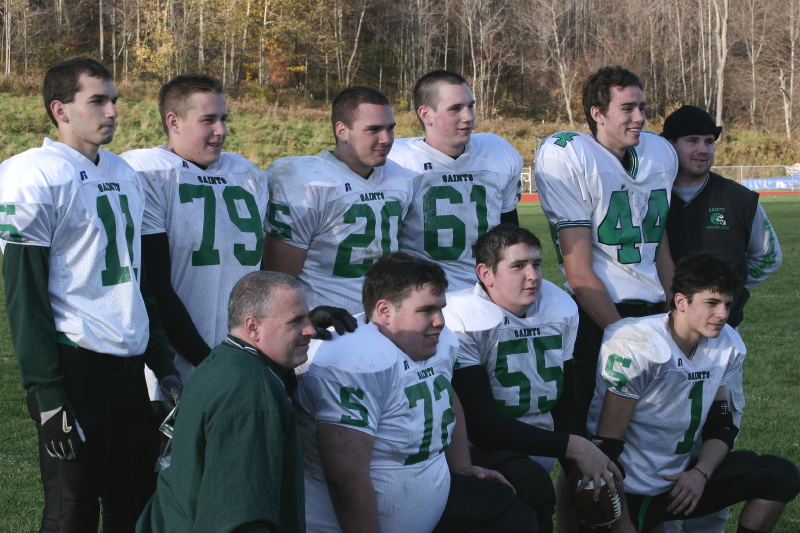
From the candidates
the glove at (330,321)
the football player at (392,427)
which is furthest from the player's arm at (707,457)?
the glove at (330,321)

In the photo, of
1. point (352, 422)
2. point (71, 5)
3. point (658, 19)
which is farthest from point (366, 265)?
point (658, 19)

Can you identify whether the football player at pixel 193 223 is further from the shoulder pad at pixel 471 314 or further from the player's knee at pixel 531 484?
the player's knee at pixel 531 484

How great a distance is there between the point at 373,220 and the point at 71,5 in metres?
51.6

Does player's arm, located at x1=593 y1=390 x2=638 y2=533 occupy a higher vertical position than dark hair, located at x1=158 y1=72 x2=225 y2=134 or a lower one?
lower

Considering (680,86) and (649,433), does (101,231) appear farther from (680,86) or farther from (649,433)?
(680,86)

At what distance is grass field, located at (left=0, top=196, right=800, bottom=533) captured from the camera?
397 centimetres

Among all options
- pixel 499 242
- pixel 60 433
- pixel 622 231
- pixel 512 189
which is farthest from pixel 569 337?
pixel 60 433

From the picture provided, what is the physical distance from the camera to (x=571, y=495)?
9.97 ft

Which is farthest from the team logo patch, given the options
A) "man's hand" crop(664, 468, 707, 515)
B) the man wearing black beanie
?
"man's hand" crop(664, 468, 707, 515)

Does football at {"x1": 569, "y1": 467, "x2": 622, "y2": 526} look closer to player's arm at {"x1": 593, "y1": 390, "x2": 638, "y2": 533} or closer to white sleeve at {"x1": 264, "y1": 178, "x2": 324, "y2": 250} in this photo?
player's arm at {"x1": 593, "y1": 390, "x2": 638, "y2": 533}

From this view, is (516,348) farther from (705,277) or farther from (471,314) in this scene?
(705,277)

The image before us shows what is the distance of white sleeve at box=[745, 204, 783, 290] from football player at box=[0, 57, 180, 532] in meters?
2.97

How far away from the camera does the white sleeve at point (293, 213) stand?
3461 mm

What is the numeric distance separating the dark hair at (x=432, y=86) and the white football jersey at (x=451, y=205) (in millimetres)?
221
